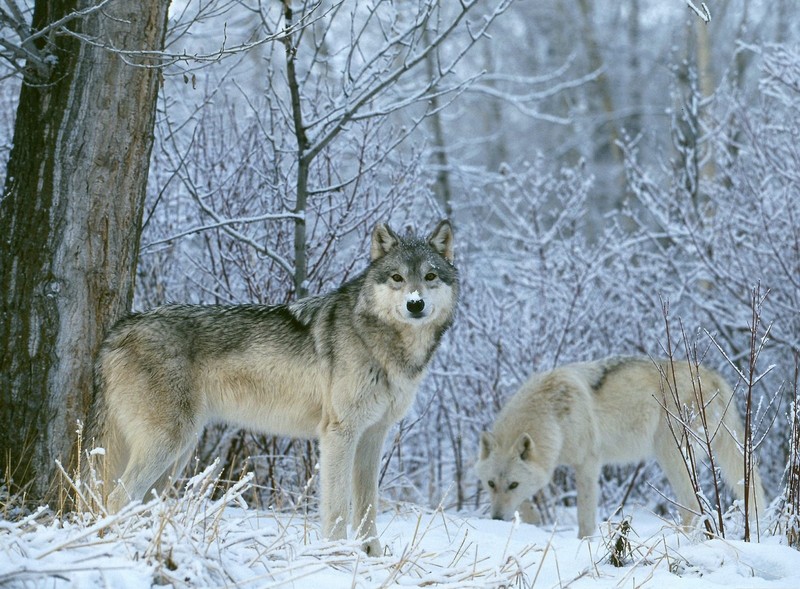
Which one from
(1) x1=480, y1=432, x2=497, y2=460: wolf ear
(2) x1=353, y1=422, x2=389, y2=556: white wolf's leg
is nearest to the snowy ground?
(2) x1=353, y1=422, x2=389, y2=556: white wolf's leg

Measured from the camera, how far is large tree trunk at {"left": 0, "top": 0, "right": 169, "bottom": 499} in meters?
5.09

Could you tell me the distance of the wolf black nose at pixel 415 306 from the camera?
16.1 ft

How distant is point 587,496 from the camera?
725 cm

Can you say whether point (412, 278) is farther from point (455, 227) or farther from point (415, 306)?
point (455, 227)

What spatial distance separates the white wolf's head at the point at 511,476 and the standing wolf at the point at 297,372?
2332 mm

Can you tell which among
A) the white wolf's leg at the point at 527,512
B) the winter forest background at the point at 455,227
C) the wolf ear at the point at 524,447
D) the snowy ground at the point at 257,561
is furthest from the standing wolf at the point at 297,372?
the white wolf's leg at the point at 527,512

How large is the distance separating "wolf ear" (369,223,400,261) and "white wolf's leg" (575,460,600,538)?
3.12 meters

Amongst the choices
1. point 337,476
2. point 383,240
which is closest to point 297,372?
point 337,476

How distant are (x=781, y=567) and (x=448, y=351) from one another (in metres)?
5.99

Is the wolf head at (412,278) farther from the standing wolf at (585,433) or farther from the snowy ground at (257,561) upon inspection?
the standing wolf at (585,433)

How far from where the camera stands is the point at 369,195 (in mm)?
7879

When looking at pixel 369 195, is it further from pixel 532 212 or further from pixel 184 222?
pixel 532 212

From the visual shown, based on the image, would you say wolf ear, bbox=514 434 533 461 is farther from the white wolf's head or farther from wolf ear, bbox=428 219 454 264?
wolf ear, bbox=428 219 454 264

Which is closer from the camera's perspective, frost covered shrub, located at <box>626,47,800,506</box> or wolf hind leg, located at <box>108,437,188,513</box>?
wolf hind leg, located at <box>108,437,188,513</box>
